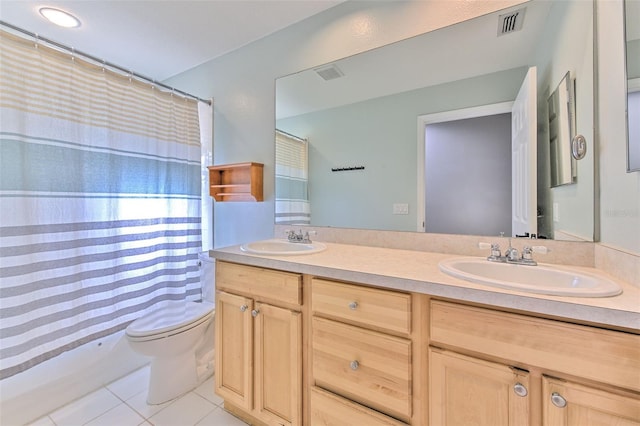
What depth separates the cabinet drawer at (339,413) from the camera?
1.00m

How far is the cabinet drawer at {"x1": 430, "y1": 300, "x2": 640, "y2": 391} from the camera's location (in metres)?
0.67

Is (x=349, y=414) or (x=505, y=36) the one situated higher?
(x=505, y=36)

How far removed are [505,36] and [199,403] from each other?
8.43ft

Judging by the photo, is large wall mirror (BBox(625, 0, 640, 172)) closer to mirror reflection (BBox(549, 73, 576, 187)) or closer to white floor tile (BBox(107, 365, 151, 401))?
mirror reflection (BBox(549, 73, 576, 187))

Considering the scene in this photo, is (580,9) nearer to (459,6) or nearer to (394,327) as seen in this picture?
(459,6)

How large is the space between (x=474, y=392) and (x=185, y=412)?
1524mm

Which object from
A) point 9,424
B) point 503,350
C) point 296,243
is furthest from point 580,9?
point 9,424

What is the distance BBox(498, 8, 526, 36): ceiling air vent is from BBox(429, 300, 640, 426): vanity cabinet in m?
1.32

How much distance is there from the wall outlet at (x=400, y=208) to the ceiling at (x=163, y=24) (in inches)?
51.8

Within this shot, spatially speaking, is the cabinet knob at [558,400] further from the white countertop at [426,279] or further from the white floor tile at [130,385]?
the white floor tile at [130,385]

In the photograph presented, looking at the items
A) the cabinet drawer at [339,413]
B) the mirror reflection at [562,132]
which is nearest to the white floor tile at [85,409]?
the cabinet drawer at [339,413]

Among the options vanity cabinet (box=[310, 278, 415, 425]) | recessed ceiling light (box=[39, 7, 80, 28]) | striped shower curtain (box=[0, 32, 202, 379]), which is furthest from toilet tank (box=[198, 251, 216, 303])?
recessed ceiling light (box=[39, 7, 80, 28])

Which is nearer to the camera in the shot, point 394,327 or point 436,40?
point 394,327

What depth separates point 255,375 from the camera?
1.32 metres
